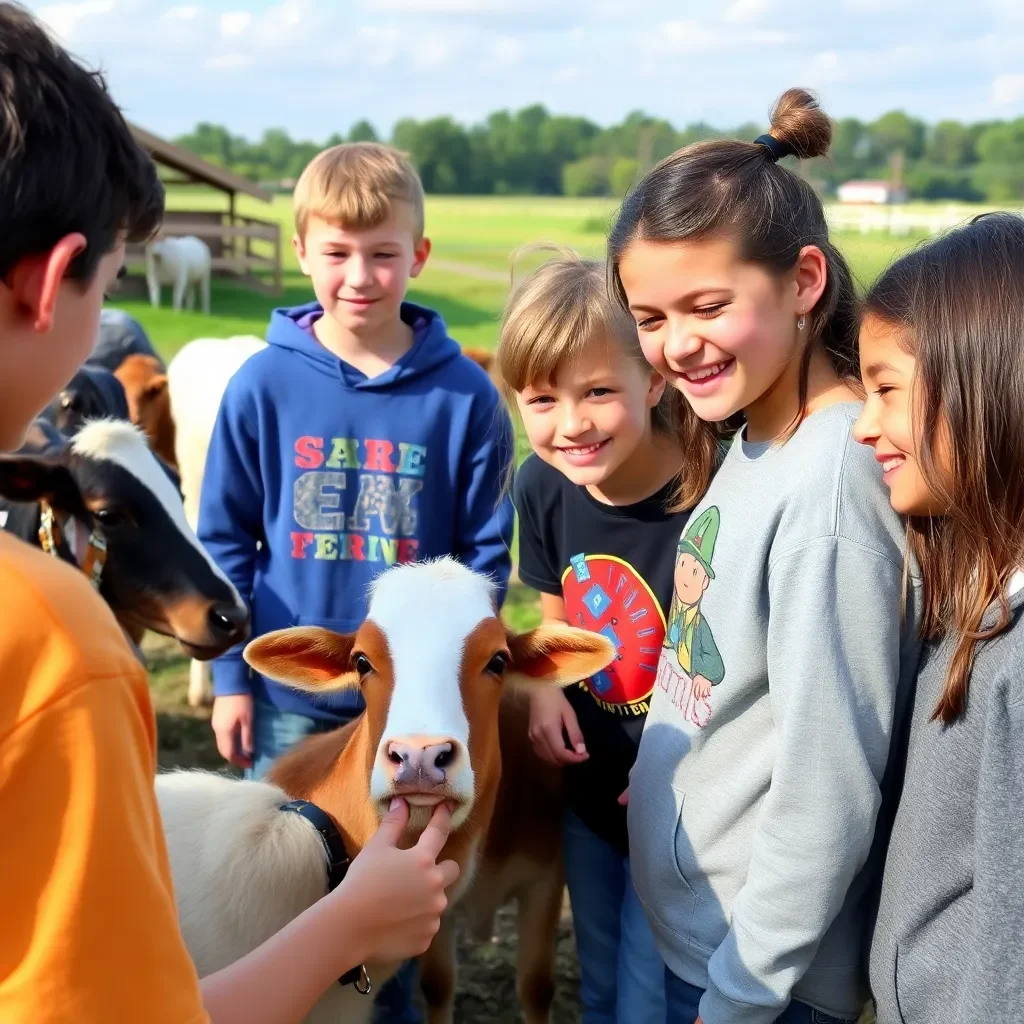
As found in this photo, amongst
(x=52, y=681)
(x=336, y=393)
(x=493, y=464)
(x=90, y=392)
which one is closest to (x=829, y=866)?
(x=52, y=681)

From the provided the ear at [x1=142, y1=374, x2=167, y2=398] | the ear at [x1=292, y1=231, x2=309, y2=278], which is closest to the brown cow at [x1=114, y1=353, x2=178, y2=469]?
the ear at [x1=142, y1=374, x2=167, y2=398]

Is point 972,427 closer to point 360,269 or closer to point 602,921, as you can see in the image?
point 602,921

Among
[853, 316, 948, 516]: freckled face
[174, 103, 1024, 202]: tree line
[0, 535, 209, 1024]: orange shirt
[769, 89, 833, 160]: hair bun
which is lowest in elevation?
[0, 535, 209, 1024]: orange shirt

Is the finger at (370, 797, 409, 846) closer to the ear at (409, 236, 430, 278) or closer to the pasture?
the pasture

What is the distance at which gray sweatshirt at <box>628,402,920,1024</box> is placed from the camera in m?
1.73

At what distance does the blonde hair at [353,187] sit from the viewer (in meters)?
3.12

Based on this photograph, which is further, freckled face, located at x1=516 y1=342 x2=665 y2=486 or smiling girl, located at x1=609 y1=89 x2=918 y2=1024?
freckled face, located at x1=516 y1=342 x2=665 y2=486

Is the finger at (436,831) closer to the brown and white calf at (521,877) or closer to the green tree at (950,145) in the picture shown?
the brown and white calf at (521,877)

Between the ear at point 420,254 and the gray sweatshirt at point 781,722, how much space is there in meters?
1.60

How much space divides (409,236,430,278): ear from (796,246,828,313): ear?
161cm

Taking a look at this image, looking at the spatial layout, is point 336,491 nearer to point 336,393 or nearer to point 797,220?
point 336,393

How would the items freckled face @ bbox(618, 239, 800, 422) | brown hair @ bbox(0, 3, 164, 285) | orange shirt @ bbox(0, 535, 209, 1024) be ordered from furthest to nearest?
1. freckled face @ bbox(618, 239, 800, 422)
2. brown hair @ bbox(0, 3, 164, 285)
3. orange shirt @ bbox(0, 535, 209, 1024)

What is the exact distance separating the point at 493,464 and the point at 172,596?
121cm

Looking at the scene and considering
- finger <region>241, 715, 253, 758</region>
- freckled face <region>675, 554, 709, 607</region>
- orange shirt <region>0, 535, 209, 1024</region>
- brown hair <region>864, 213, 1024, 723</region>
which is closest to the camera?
orange shirt <region>0, 535, 209, 1024</region>
